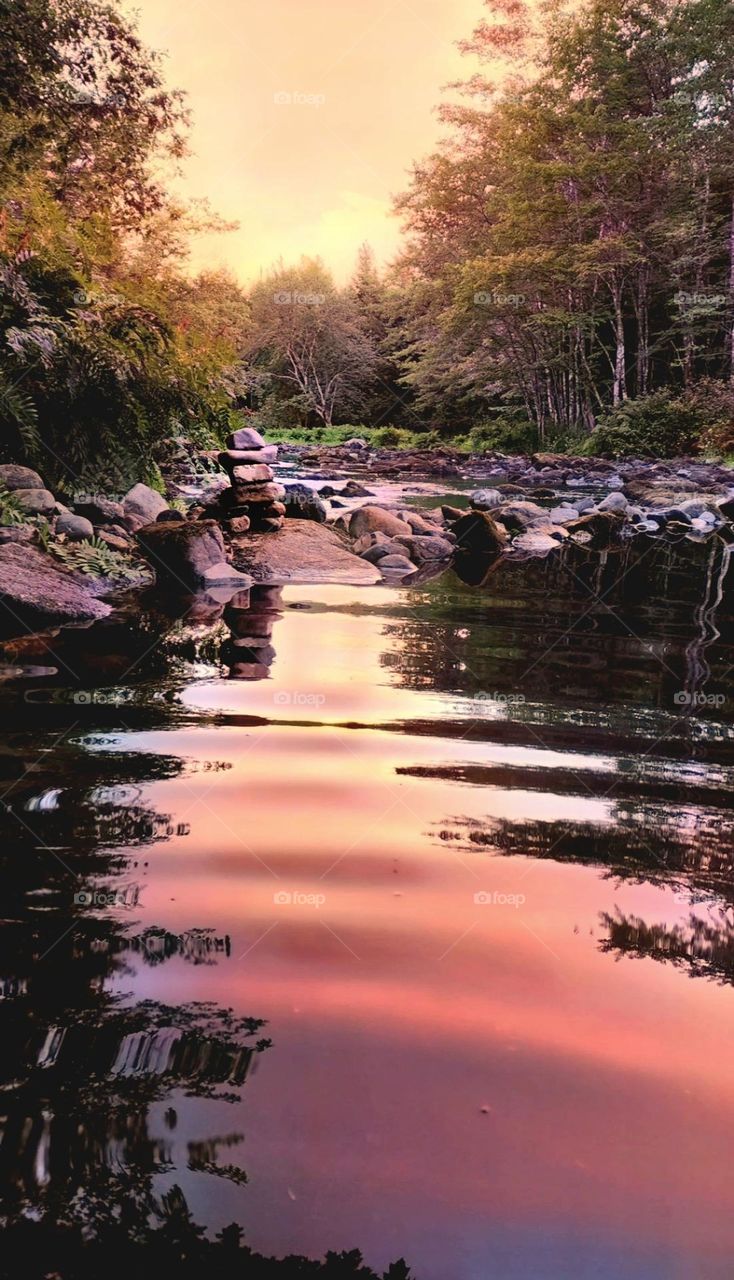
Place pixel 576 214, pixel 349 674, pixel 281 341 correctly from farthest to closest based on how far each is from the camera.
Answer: pixel 281 341 → pixel 576 214 → pixel 349 674

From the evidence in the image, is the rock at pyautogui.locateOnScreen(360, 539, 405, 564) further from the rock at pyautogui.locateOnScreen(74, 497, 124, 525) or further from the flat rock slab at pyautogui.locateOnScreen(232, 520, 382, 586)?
the rock at pyautogui.locateOnScreen(74, 497, 124, 525)

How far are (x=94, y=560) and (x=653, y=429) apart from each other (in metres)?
24.3

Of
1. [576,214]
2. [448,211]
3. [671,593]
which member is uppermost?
[448,211]

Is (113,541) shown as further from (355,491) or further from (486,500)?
(355,491)

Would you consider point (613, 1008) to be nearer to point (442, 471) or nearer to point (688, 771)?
point (688, 771)

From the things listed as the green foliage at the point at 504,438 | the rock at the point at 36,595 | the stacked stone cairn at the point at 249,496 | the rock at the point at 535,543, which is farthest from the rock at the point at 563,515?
Answer: the green foliage at the point at 504,438

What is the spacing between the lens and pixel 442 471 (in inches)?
1046

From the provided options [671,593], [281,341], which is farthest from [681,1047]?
[281,341]

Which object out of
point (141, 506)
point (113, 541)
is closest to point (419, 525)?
point (141, 506)

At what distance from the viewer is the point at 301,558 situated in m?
8.45

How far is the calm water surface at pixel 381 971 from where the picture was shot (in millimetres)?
1269

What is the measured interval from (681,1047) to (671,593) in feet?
21.5

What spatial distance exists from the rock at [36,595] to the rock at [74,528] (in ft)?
3.19

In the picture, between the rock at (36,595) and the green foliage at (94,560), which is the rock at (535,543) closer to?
the green foliage at (94,560)
